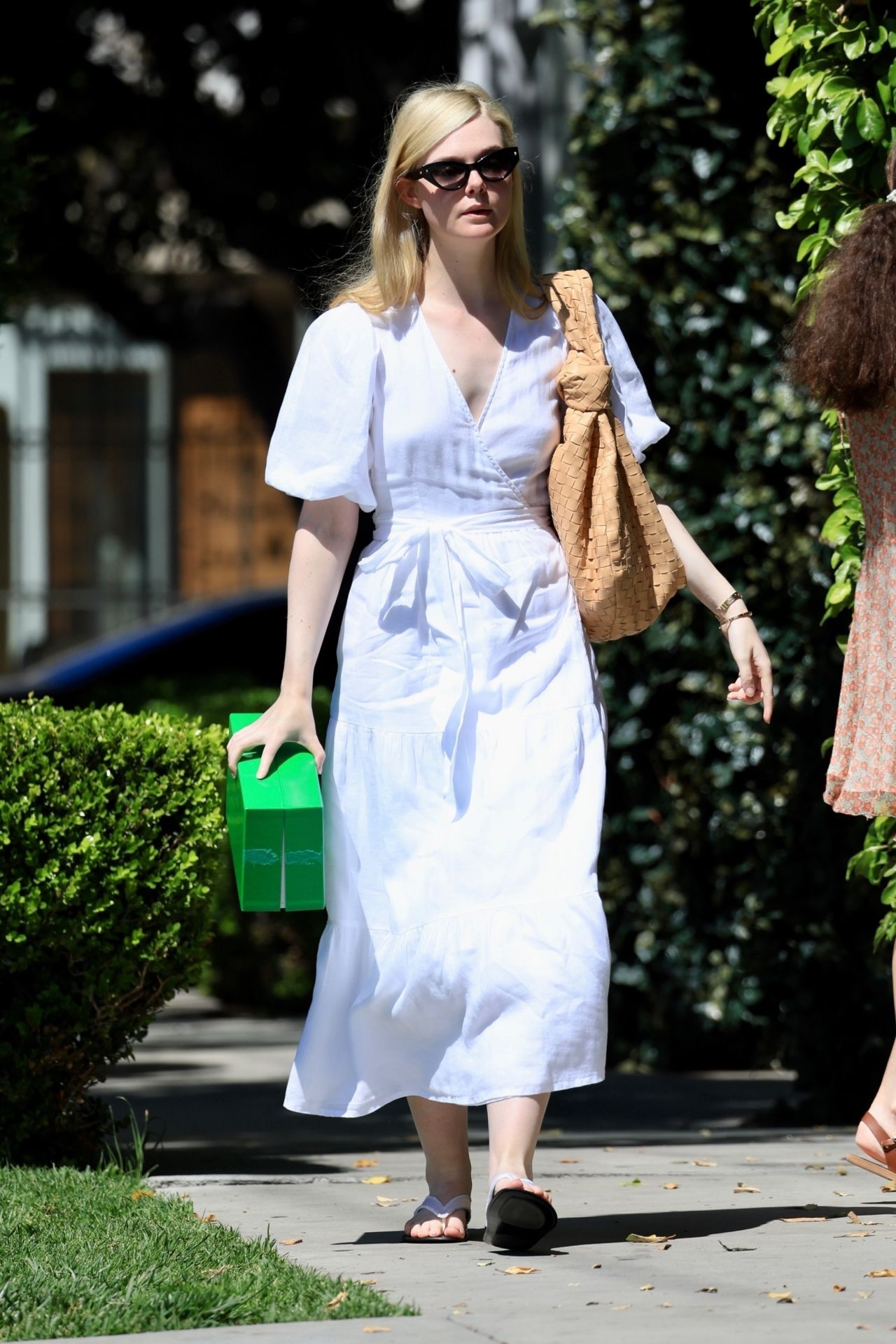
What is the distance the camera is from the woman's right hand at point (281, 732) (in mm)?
4039

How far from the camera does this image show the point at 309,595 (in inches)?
162

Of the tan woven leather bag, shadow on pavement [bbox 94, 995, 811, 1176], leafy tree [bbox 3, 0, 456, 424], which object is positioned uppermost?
leafy tree [bbox 3, 0, 456, 424]

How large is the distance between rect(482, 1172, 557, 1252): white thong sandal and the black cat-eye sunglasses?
185 cm

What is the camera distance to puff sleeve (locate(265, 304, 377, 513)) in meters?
4.08

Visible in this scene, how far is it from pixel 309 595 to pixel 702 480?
9.93ft

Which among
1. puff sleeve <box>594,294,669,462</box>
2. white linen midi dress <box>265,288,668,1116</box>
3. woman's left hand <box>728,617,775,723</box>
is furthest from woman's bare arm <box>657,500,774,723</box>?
white linen midi dress <box>265,288,668,1116</box>

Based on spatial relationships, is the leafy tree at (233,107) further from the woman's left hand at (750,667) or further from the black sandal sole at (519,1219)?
the black sandal sole at (519,1219)

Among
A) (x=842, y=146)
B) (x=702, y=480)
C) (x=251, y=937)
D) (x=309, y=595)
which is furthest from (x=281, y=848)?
(x=251, y=937)

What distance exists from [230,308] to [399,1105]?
8711mm

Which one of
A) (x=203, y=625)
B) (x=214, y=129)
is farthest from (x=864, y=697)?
(x=214, y=129)

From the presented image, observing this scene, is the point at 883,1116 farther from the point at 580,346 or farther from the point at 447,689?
the point at 580,346

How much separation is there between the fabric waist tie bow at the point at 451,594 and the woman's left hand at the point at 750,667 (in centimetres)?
39

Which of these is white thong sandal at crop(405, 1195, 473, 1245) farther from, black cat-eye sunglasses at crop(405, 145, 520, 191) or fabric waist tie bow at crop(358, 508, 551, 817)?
black cat-eye sunglasses at crop(405, 145, 520, 191)

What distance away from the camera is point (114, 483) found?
68.8 feet
